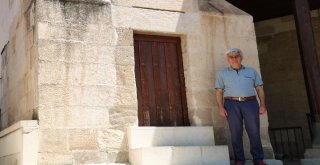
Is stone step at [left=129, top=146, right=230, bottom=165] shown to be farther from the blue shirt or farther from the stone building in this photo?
the blue shirt

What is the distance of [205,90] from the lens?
5.35 meters

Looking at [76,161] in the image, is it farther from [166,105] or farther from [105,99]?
[166,105]

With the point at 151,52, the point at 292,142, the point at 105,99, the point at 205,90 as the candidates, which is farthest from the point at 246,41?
the point at 292,142

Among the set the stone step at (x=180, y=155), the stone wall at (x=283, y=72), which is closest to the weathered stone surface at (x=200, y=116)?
the stone step at (x=180, y=155)

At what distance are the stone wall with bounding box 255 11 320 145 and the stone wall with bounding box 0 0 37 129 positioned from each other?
20.9 ft

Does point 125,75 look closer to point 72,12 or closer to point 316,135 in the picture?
point 72,12

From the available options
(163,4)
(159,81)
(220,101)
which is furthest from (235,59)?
(163,4)

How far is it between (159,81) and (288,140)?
5.31m

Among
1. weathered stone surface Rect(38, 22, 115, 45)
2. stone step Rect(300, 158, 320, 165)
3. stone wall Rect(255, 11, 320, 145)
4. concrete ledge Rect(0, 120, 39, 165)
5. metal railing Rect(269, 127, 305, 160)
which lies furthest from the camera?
stone wall Rect(255, 11, 320, 145)

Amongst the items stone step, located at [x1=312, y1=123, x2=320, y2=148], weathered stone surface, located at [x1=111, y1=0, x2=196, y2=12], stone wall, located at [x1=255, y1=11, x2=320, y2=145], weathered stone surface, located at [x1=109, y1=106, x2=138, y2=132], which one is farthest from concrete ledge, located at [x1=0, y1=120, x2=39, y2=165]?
stone wall, located at [x1=255, y1=11, x2=320, y2=145]

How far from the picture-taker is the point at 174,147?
444 centimetres

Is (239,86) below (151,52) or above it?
below

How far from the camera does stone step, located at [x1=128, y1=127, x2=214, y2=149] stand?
15.2 ft

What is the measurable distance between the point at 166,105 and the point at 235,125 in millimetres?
1009
